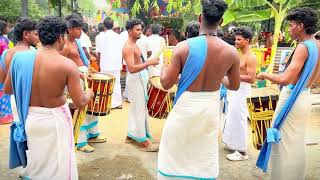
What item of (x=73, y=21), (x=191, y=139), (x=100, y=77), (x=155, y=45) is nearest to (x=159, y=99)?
(x=100, y=77)

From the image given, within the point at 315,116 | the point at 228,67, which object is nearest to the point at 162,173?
the point at 228,67

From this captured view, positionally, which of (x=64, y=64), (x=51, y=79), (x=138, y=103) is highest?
(x=64, y=64)

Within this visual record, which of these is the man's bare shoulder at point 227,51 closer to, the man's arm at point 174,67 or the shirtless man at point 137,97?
the man's arm at point 174,67

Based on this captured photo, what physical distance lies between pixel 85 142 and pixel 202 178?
2.52 m

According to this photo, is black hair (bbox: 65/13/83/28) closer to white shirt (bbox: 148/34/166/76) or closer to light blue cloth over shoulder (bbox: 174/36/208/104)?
light blue cloth over shoulder (bbox: 174/36/208/104)

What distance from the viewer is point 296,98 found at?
3.58 m

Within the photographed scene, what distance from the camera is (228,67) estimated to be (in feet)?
9.95

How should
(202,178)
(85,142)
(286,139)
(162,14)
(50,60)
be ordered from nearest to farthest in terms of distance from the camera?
1. (50,60)
2. (202,178)
3. (286,139)
4. (85,142)
5. (162,14)

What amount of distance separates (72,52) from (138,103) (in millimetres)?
1276

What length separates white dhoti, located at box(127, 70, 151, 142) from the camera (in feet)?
17.5

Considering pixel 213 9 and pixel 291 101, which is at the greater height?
pixel 213 9

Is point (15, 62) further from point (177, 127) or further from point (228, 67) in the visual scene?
point (228, 67)

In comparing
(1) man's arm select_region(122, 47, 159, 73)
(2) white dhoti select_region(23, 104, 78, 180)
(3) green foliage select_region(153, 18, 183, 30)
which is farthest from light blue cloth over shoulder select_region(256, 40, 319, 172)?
(3) green foliage select_region(153, 18, 183, 30)

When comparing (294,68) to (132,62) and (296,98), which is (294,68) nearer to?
(296,98)
